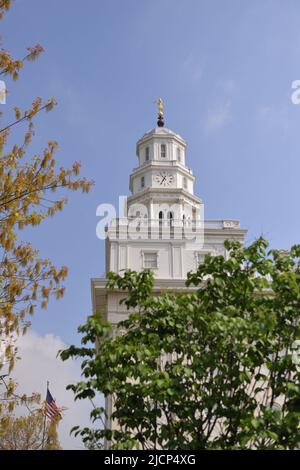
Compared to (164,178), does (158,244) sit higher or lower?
lower

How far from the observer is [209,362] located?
37.3 feet

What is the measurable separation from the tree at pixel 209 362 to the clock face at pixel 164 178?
32749 millimetres

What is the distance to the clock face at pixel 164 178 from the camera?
4531 centimetres

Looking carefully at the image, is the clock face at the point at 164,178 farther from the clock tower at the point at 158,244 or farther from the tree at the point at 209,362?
the tree at the point at 209,362

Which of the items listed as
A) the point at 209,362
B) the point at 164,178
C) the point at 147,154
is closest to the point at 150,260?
the point at 164,178

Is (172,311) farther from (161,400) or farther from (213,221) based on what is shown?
(213,221)

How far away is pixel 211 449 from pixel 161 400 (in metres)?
1.17

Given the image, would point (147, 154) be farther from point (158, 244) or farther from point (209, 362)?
point (209, 362)

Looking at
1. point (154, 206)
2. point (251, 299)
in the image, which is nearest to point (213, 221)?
point (154, 206)

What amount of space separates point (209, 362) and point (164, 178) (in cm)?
3477

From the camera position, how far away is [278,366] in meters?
11.2

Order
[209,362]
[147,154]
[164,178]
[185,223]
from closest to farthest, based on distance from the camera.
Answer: [209,362] < [185,223] < [164,178] < [147,154]

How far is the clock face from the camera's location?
4531 cm
